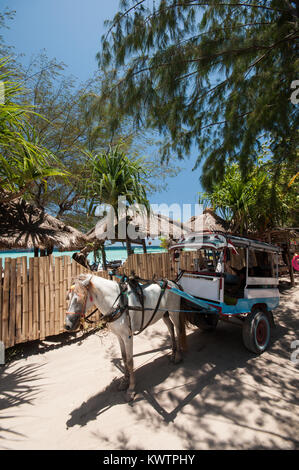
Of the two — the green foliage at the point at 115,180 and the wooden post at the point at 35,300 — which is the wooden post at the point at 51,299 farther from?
the green foliage at the point at 115,180

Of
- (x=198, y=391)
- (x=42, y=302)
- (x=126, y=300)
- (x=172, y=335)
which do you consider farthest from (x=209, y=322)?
A: (x=42, y=302)

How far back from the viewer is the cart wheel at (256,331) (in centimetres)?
387

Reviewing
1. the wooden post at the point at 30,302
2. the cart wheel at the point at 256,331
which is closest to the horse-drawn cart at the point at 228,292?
the cart wheel at the point at 256,331

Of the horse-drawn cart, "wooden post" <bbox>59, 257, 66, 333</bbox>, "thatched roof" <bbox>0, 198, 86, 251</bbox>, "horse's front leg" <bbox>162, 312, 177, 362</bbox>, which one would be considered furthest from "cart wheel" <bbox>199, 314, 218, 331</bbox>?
"thatched roof" <bbox>0, 198, 86, 251</bbox>

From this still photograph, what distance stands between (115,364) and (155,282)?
5.39ft

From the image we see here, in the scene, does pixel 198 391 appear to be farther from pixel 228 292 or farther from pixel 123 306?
pixel 228 292

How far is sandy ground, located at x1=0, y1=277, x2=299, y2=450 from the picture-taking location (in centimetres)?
237

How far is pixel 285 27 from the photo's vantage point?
357 cm

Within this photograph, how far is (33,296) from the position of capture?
14.7ft

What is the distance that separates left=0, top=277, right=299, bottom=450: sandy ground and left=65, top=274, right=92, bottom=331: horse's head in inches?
45.8

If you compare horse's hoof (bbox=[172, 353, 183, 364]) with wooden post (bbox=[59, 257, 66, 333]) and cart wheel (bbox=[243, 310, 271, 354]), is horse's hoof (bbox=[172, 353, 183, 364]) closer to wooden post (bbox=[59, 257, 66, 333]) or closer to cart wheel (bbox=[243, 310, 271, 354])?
cart wheel (bbox=[243, 310, 271, 354])

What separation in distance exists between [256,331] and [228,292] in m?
0.85

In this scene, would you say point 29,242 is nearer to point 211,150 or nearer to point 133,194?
point 133,194
